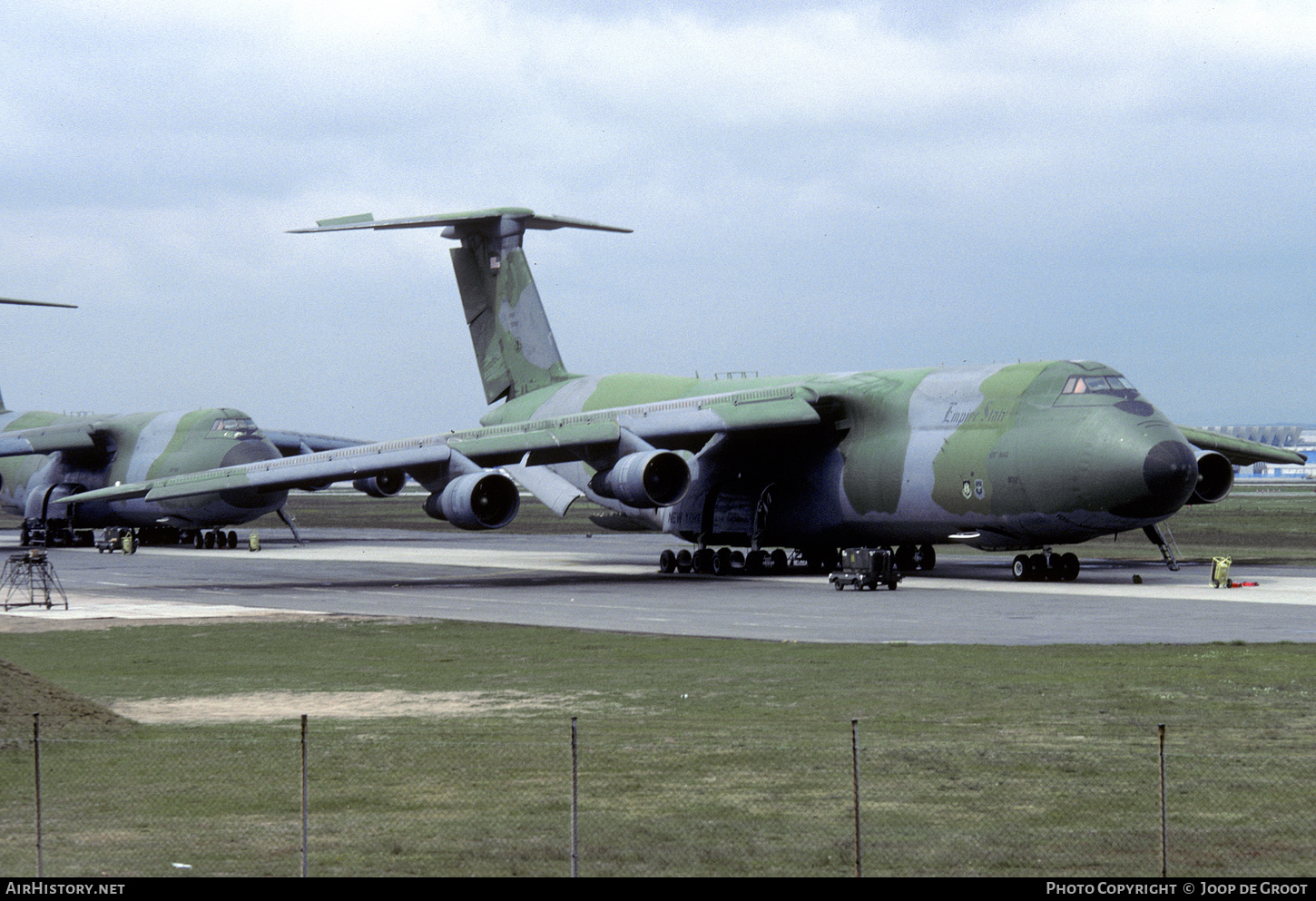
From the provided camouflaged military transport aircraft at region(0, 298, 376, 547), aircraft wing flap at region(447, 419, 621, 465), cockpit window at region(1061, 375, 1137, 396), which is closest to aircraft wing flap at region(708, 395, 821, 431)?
aircraft wing flap at region(447, 419, 621, 465)

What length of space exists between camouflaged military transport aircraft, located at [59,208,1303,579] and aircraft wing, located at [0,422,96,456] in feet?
69.5

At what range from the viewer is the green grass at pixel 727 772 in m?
Answer: 11.2

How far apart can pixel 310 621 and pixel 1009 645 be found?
491 inches

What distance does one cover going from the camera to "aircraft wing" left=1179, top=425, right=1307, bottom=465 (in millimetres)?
43531

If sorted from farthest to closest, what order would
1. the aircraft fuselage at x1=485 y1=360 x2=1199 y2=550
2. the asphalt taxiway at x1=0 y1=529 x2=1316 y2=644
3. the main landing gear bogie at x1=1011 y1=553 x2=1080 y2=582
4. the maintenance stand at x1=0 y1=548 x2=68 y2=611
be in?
the main landing gear bogie at x1=1011 y1=553 x2=1080 y2=582
the aircraft fuselage at x1=485 y1=360 x2=1199 y2=550
the maintenance stand at x1=0 y1=548 x2=68 y2=611
the asphalt taxiway at x1=0 y1=529 x2=1316 y2=644

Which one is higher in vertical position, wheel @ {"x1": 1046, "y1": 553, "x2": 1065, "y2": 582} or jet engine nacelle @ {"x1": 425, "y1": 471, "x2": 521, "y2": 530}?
jet engine nacelle @ {"x1": 425, "y1": 471, "x2": 521, "y2": 530}

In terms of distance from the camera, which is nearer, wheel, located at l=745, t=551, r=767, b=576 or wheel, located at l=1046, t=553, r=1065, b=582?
wheel, located at l=1046, t=553, r=1065, b=582

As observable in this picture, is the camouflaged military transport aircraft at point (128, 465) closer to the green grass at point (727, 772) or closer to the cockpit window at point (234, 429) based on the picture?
the cockpit window at point (234, 429)

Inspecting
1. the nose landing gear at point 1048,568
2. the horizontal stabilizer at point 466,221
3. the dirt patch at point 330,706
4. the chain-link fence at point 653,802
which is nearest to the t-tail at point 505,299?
the horizontal stabilizer at point 466,221

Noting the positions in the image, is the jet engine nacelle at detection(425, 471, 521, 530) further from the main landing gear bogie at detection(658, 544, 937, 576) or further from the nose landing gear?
the nose landing gear

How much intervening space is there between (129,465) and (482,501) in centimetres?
2732

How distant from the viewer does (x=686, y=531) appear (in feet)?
139

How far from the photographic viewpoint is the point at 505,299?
48656 mm

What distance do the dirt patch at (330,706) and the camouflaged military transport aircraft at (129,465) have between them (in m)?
35.4
